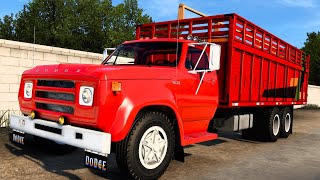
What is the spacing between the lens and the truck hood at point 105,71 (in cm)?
413

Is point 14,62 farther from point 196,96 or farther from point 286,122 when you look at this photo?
point 286,122

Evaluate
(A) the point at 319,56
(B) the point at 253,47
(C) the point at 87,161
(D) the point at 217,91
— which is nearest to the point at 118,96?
(C) the point at 87,161

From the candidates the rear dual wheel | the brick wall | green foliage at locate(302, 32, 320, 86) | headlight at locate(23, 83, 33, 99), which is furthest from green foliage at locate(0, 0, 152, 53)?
headlight at locate(23, 83, 33, 99)

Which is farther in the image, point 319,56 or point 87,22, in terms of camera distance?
point 87,22

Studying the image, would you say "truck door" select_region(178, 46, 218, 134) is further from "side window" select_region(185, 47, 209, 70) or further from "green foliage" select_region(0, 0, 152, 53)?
"green foliage" select_region(0, 0, 152, 53)

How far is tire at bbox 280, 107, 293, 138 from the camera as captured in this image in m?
9.71

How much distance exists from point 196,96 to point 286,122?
5578mm

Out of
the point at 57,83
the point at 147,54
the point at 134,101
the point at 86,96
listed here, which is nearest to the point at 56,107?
the point at 57,83

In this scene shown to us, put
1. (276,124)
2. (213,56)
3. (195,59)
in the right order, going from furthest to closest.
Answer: (276,124) → (195,59) → (213,56)

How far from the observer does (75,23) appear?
4538 centimetres

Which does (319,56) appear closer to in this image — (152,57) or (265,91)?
(265,91)

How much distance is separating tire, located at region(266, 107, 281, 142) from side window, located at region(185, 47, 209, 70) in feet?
12.4

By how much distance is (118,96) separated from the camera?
13.6 feet

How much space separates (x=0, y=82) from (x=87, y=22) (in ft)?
130
